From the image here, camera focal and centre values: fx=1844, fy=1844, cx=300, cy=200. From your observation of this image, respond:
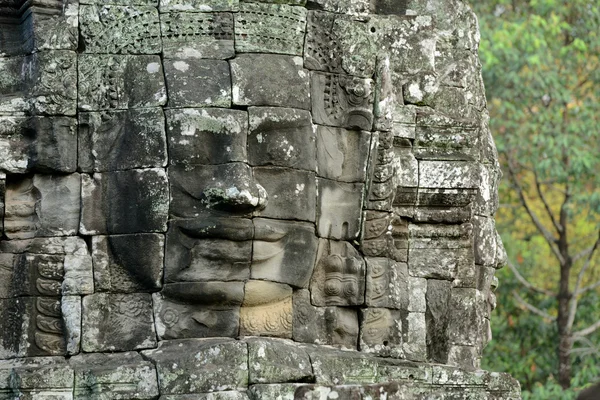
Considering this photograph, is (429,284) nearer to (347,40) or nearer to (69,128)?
(347,40)

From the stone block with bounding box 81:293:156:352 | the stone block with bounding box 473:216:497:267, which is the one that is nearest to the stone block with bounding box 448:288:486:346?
the stone block with bounding box 473:216:497:267

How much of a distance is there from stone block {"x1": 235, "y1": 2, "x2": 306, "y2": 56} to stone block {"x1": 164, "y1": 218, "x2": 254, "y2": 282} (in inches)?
50.8

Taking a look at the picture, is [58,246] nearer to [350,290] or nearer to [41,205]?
[41,205]

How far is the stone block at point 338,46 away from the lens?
13461 millimetres

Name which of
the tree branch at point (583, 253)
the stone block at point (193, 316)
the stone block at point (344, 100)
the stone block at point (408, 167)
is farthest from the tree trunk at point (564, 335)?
the stone block at point (193, 316)

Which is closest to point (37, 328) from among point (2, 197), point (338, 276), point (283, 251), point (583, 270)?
point (2, 197)

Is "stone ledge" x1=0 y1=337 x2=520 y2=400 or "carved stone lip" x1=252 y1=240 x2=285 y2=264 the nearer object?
"stone ledge" x1=0 y1=337 x2=520 y2=400

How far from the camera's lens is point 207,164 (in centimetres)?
1295

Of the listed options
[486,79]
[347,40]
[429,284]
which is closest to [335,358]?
[429,284]

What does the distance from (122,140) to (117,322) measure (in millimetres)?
1289

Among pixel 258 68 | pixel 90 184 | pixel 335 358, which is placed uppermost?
pixel 258 68

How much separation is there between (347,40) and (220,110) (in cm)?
123

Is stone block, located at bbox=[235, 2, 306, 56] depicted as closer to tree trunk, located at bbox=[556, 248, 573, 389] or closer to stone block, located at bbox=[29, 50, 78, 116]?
stone block, located at bbox=[29, 50, 78, 116]

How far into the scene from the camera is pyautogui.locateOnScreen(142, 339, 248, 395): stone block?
12539 mm
